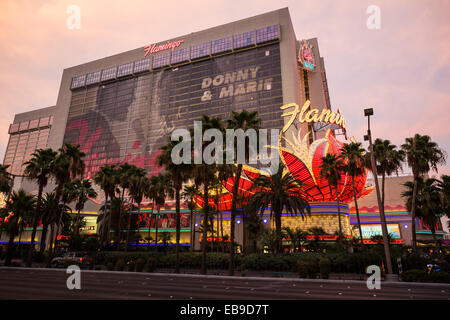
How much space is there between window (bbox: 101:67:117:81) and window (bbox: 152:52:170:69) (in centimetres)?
2207

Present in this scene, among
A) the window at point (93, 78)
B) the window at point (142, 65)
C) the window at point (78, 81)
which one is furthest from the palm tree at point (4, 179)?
the window at point (78, 81)

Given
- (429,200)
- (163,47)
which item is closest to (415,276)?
(429,200)

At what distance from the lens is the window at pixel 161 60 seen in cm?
12571

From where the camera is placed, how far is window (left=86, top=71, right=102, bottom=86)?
13950 cm

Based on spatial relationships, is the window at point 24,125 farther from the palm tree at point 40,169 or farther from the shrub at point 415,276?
the shrub at point 415,276

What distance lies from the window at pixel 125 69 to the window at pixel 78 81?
833 inches

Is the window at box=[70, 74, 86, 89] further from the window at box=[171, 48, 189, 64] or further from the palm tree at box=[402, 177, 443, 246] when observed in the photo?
the palm tree at box=[402, 177, 443, 246]

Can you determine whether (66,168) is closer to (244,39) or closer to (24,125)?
(244,39)

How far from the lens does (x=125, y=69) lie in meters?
135

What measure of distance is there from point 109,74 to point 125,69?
29.3ft

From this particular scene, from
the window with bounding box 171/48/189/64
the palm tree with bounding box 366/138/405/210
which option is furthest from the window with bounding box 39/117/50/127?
the palm tree with bounding box 366/138/405/210

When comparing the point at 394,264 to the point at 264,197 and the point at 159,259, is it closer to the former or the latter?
the point at 264,197

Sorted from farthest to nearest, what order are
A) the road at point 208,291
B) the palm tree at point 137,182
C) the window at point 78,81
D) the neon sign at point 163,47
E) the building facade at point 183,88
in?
the window at point 78,81 → the neon sign at point 163,47 → the building facade at point 183,88 → the palm tree at point 137,182 → the road at point 208,291

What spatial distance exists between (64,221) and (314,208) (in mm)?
44482
